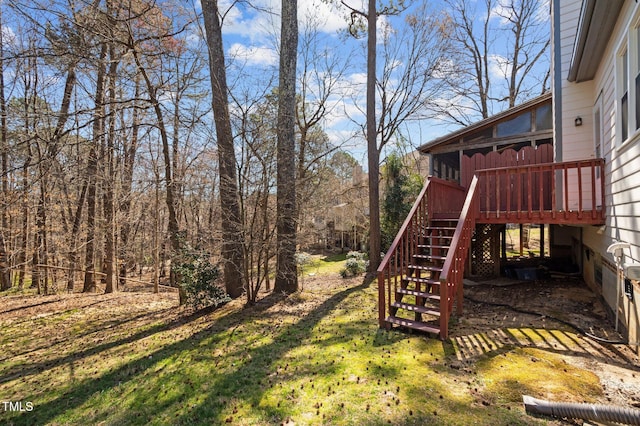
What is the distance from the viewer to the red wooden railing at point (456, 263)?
4.15m

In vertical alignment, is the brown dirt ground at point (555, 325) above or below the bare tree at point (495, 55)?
below

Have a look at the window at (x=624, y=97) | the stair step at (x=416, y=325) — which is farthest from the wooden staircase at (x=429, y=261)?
the window at (x=624, y=97)

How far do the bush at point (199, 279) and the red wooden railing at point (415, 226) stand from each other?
3205 mm

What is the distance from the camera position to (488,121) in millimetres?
9000

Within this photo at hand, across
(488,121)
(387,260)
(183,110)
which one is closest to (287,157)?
(183,110)

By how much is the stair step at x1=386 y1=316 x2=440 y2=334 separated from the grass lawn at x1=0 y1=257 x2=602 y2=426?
13 centimetres

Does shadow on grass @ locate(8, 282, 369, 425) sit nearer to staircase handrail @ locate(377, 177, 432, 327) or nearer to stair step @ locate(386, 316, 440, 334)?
staircase handrail @ locate(377, 177, 432, 327)

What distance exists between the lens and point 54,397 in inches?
127

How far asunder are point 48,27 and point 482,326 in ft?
29.3

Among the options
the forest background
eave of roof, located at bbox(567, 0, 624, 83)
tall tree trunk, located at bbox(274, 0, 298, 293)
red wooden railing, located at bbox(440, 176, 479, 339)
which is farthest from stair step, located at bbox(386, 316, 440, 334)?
eave of roof, located at bbox(567, 0, 624, 83)

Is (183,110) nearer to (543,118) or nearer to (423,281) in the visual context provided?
(423,281)

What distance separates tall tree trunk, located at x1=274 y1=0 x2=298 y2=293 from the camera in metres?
6.30

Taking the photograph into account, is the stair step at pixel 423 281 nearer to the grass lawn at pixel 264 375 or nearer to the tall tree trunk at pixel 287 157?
the grass lawn at pixel 264 375

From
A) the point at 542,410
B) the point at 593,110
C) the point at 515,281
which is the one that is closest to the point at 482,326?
the point at 542,410
